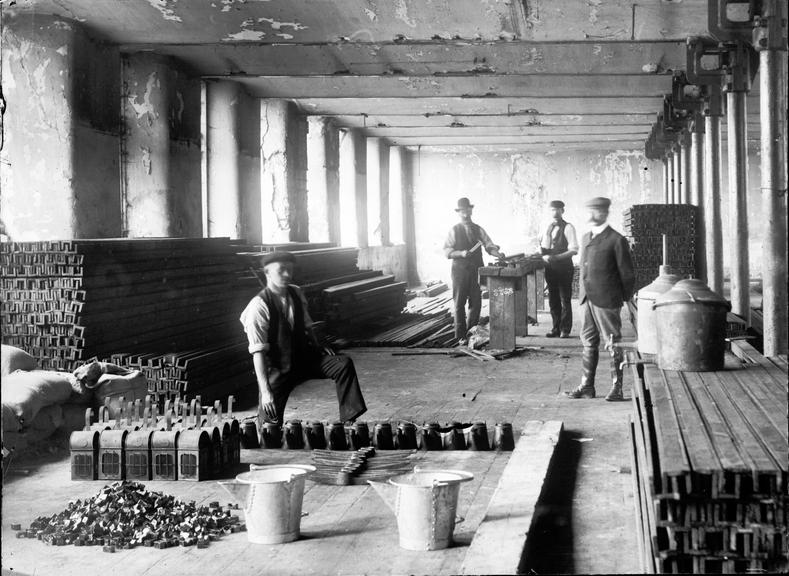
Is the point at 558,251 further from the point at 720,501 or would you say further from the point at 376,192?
the point at 376,192

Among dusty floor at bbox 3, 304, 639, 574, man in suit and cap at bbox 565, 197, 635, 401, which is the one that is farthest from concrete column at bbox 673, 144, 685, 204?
man in suit and cap at bbox 565, 197, 635, 401

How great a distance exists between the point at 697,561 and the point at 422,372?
7.79 metres

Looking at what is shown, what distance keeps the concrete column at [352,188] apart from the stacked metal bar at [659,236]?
26.5 feet

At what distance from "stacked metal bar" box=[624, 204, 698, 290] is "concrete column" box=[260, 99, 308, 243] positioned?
5.79 metres

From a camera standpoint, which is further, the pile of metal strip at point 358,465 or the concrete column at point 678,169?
the concrete column at point 678,169

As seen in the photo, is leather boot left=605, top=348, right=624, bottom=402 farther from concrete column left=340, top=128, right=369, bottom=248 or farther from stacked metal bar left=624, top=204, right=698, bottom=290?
concrete column left=340, top=128, right=369, bottom=248

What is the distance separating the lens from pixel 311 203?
62.4 ft

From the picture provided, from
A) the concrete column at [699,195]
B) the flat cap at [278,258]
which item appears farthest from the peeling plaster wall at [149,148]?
the concrete column at [699,195]

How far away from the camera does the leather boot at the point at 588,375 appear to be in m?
8.41

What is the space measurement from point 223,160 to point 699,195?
7.78 metres

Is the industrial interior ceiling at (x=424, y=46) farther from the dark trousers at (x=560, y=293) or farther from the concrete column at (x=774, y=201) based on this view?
the dark trousers at (x=560, y=293)

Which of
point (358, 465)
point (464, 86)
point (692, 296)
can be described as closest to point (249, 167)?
point (464, 86)

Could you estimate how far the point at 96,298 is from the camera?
8094 mm

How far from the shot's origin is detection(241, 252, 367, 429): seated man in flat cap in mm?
6855
